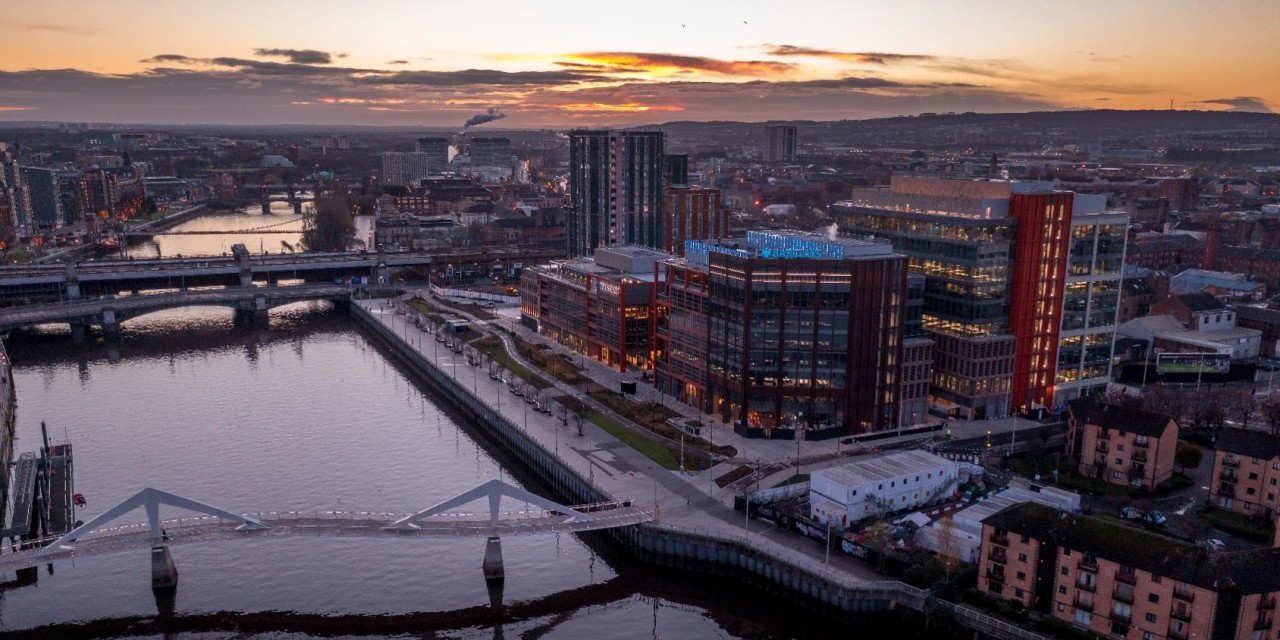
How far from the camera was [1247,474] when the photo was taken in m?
57.1

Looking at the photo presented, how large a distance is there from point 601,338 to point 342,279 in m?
75.1

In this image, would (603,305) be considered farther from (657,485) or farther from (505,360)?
(657,485)

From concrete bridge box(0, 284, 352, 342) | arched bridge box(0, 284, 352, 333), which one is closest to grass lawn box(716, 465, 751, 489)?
concrete bridge box(0, 284, 352, 342)

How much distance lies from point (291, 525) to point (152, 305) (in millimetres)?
87887

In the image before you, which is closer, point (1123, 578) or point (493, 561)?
point (1123, 578)

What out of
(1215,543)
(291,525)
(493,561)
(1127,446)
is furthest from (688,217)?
(291,525)

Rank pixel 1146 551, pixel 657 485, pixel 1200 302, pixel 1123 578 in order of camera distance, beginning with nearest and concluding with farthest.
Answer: pixel 1123 578 → pixel 1146 551 → pixel 657 485 → pixel 1200 302

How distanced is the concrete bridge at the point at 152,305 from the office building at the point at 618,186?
39.7m

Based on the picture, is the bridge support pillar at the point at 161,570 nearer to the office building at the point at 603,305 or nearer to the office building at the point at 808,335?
the office building at the point at 808,335

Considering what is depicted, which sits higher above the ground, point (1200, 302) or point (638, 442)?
point (1200, 302)

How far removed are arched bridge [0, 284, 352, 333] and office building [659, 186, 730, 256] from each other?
168ft

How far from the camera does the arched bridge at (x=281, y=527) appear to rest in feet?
158

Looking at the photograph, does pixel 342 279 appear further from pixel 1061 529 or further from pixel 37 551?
pixel 1061 529

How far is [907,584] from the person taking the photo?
47.7m
